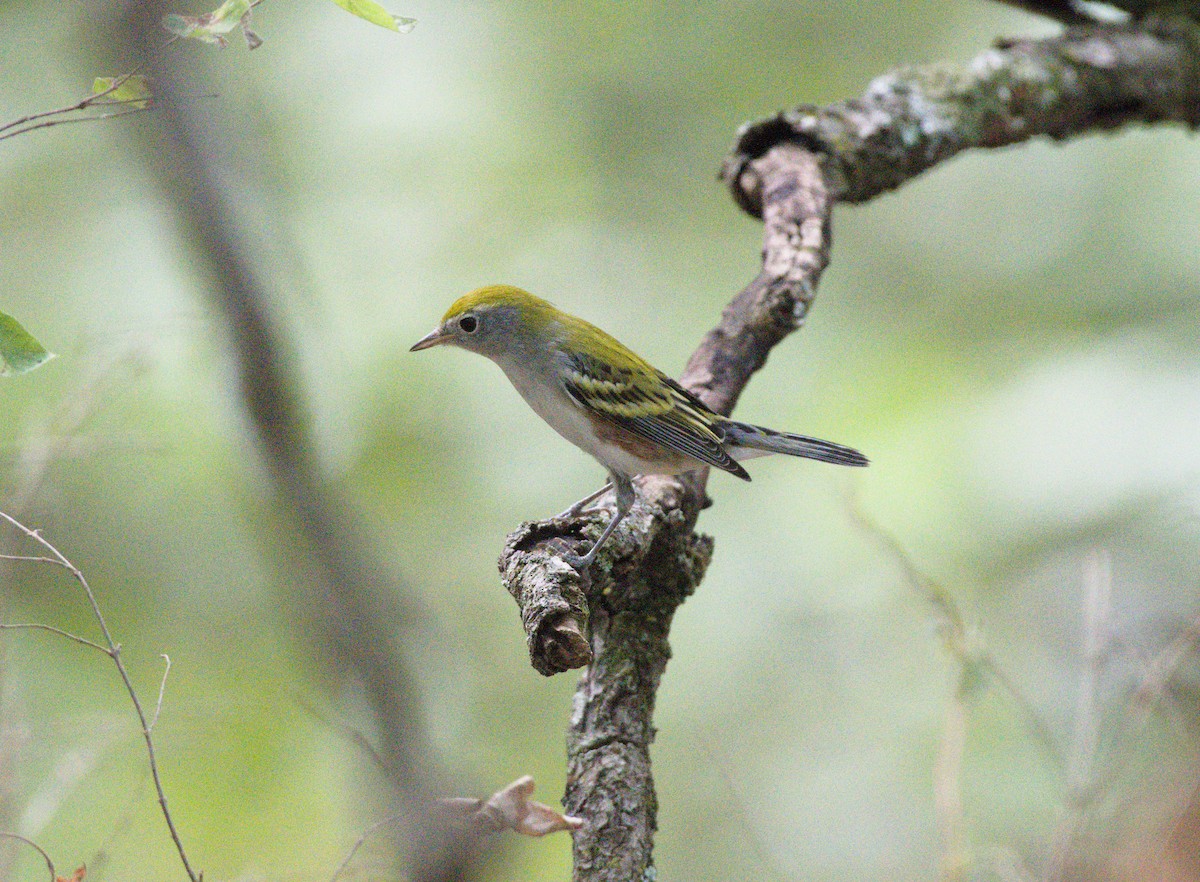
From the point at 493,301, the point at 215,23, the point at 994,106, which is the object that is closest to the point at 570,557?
the point at 215,23

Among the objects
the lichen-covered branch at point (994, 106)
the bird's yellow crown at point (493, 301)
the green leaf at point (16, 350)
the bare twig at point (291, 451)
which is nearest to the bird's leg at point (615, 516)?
the bird's yellow crown at point (493, 301)

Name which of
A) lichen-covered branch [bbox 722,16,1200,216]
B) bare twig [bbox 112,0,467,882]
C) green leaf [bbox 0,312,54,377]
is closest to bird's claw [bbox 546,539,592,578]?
bare twig [bbox 112,0,467,882]

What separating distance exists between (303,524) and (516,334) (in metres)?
2.20

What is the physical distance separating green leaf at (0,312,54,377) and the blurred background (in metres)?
1.57

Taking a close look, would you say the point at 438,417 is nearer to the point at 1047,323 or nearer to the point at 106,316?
the point at 106,316

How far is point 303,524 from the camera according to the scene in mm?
1008

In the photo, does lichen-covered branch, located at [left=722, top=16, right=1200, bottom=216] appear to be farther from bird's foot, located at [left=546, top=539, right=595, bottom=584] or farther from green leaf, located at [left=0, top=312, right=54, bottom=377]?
green leaf, located at [left=0, top=312, right=54, bottom=377]

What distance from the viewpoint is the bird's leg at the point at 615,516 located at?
2011 millimetres

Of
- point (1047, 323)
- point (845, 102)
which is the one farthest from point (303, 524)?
point (1047, 323)

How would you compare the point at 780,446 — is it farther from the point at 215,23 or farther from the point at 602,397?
the point at 215,23

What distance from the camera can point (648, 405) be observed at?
9.66 ft

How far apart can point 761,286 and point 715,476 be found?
8.17 feet

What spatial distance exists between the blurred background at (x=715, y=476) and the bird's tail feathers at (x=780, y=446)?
480 millimetres

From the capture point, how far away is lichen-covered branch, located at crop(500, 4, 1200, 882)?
188 centimetres
